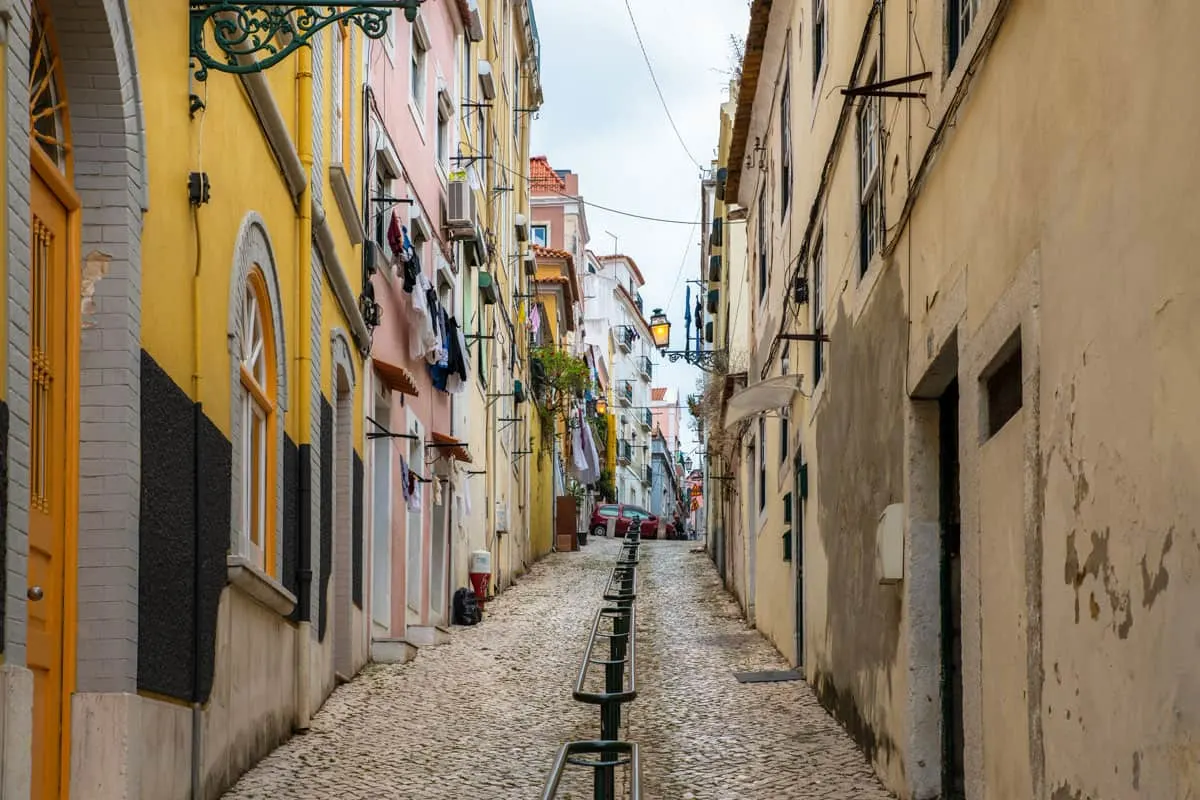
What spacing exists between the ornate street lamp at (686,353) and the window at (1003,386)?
23239 mm

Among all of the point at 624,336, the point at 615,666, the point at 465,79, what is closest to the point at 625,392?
the point at 624,336

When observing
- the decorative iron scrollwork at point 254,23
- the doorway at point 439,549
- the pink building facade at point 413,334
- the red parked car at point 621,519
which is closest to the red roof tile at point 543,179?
the red parked car at point 621,519

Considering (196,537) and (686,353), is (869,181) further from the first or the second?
(686,353)

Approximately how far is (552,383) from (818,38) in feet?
84.5

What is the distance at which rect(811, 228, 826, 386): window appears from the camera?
14.7 metres

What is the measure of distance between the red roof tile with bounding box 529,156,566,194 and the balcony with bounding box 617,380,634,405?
17923mm

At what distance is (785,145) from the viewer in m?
18.6

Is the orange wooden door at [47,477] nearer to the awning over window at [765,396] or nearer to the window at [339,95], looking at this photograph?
the window at [339,95]

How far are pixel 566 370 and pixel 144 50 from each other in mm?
32896

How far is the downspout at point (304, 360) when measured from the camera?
12477mm

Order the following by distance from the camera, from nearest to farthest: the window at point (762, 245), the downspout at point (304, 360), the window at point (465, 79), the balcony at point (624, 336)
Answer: the downspout at point (304, 360) < the window at point (762, 245) < the window at point (465, 79) < the balcony at point (624, 336)

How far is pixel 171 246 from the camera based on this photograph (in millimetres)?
8742

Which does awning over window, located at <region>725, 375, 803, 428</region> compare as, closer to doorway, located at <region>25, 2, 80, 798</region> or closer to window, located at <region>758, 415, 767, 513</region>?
window, located at <region>758, 415, 767, 513</region>

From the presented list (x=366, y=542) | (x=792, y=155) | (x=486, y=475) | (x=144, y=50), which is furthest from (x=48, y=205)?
(x=486, y=475)
